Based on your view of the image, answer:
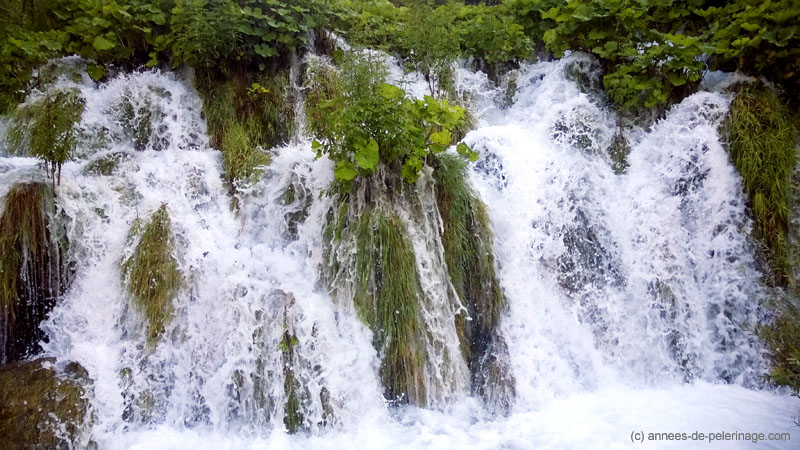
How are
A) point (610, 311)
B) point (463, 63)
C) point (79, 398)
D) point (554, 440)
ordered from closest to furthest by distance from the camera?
1. point (79, 398)
2. point (554, 440)
3. point (610, 311)
4. point (463, 63)

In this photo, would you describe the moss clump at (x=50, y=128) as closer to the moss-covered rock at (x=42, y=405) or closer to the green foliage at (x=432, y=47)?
the moss-covered rock at (x=42, y=405)

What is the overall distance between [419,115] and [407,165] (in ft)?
1.57

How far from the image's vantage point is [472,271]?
15.2ft

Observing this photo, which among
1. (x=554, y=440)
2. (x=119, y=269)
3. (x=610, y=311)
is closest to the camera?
(x=554, y=440)

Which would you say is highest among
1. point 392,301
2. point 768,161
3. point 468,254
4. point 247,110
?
point 247,110

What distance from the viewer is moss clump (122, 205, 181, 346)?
3.92 m

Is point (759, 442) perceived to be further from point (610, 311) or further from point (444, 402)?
point (444, 402)

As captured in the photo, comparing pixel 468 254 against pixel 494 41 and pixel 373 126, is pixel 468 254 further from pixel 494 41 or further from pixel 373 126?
pixel 494 41

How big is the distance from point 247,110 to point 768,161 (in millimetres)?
5871

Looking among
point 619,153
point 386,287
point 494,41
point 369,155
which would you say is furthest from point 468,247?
point 494,41

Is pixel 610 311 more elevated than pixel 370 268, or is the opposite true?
pixel 370 268

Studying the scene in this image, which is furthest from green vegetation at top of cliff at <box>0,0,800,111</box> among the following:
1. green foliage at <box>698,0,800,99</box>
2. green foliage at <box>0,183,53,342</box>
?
green foliage at <box>0,183,53,342</box>

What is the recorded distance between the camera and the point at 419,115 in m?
4.28

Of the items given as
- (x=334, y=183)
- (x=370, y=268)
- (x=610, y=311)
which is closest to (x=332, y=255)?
(x=370, y=268)
